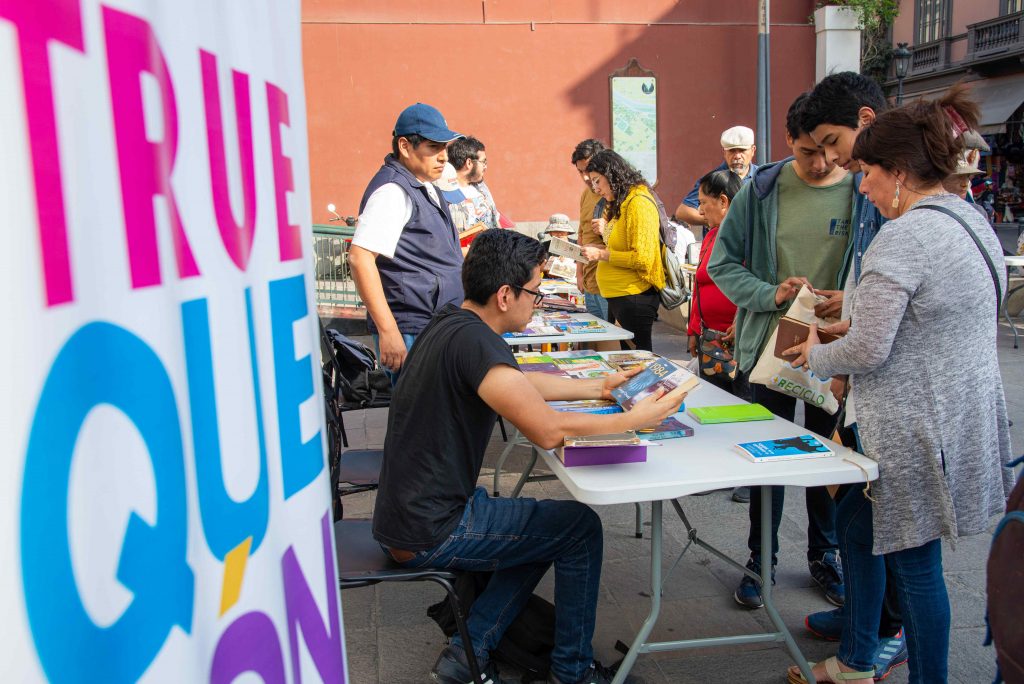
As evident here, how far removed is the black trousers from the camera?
4531mm

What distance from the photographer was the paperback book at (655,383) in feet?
7.37

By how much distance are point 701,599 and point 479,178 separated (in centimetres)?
420

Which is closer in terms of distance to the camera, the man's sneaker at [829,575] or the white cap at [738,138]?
the man's sneaker at [829,575]

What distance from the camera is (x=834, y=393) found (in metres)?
2.40

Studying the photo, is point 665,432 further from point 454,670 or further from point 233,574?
point 233,574

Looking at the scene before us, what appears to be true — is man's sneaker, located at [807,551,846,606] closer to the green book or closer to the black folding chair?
the green book

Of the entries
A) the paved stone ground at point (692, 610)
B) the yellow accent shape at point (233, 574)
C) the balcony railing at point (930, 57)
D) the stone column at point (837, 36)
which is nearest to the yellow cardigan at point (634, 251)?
the paved stone ground at point (692, 610)

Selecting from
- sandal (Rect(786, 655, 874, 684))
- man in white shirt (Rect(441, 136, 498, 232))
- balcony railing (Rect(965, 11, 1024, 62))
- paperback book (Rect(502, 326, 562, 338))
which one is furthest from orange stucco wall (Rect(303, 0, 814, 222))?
balcony railing (Rect(965, 11, 1024, 62))

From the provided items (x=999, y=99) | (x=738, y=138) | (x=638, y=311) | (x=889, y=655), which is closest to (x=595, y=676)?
(x=889, y=655)

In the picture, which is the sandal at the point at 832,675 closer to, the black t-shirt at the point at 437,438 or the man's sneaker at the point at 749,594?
the man's sneaker at the point at 749,594

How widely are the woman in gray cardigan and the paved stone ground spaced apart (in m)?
0.12

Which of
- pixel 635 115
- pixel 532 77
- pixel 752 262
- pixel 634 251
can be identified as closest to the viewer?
pixel 752 262

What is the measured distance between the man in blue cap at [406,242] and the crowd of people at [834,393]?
2.64 feet

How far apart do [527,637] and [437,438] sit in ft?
2.17
